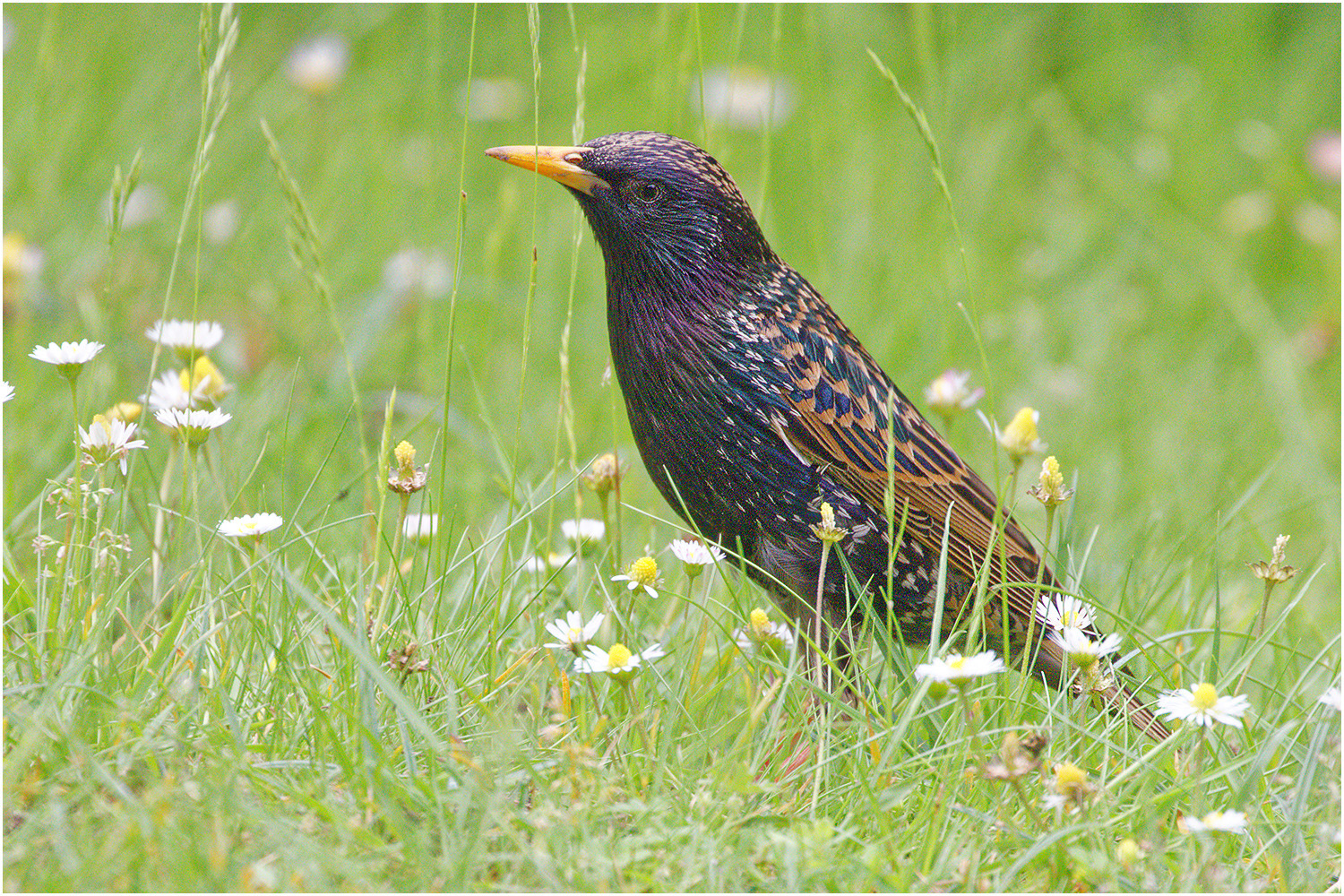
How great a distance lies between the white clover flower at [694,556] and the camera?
2568mm

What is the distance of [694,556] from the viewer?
2.59 metres

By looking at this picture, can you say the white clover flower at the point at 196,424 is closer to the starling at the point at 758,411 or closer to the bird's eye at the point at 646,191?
the starling at the point at 758,411

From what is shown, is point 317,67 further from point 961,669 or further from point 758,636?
point 961,669

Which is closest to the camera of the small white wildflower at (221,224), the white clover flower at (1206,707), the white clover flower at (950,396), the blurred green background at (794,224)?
the white clover flower at (1206,707)

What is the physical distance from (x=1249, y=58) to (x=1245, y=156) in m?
0.65

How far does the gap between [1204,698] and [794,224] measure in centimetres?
421

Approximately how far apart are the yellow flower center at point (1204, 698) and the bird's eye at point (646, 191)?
1.47 m

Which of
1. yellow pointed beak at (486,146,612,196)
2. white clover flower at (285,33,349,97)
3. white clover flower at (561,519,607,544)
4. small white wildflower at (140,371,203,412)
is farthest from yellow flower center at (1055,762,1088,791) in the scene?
white clover flower at (285,33,349,97)

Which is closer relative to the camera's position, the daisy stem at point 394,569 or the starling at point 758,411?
the daisy stem at point 394,569

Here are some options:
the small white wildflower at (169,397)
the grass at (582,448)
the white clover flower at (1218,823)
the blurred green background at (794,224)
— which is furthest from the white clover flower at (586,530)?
the white clover flower at (1218,823)

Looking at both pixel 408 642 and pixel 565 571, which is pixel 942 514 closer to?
pixel 565 571

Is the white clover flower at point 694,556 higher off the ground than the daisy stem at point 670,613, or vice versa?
the white clover flower at point 694,556

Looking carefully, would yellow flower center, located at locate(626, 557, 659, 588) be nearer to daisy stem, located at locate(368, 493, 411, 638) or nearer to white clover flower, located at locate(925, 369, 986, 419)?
daisy stem, located at locate(368, 493, 411, 638)

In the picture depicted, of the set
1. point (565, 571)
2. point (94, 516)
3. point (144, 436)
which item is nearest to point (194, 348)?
point (94, 516)
